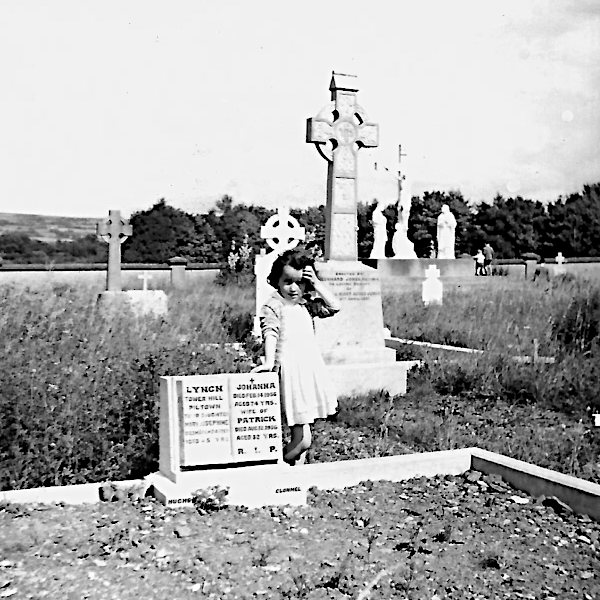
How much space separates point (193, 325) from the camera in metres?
12.3

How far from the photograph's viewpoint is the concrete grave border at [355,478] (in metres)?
4.63

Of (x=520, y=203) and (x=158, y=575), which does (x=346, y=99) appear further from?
(x=520, y=203)

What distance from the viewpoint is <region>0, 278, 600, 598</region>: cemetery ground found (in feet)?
12.1

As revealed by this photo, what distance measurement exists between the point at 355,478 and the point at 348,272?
4.42m

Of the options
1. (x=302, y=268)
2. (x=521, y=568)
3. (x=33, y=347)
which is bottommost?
→ (x=521, y=568)

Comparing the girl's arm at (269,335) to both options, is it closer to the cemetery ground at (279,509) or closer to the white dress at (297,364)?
the white dress at (297,364)

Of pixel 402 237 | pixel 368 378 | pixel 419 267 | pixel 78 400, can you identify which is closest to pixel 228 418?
pixel 78 400

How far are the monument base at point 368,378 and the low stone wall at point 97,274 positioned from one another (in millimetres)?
15954

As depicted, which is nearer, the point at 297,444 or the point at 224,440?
the point at 224,440

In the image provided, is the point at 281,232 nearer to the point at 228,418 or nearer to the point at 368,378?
the point at 368,378

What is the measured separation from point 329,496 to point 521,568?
4.56 feet

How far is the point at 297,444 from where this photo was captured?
533cm

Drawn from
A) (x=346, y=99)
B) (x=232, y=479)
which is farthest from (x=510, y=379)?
(x=232, y=479)

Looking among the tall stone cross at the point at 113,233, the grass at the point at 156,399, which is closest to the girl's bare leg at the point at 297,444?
the grass at the point at 156,399
